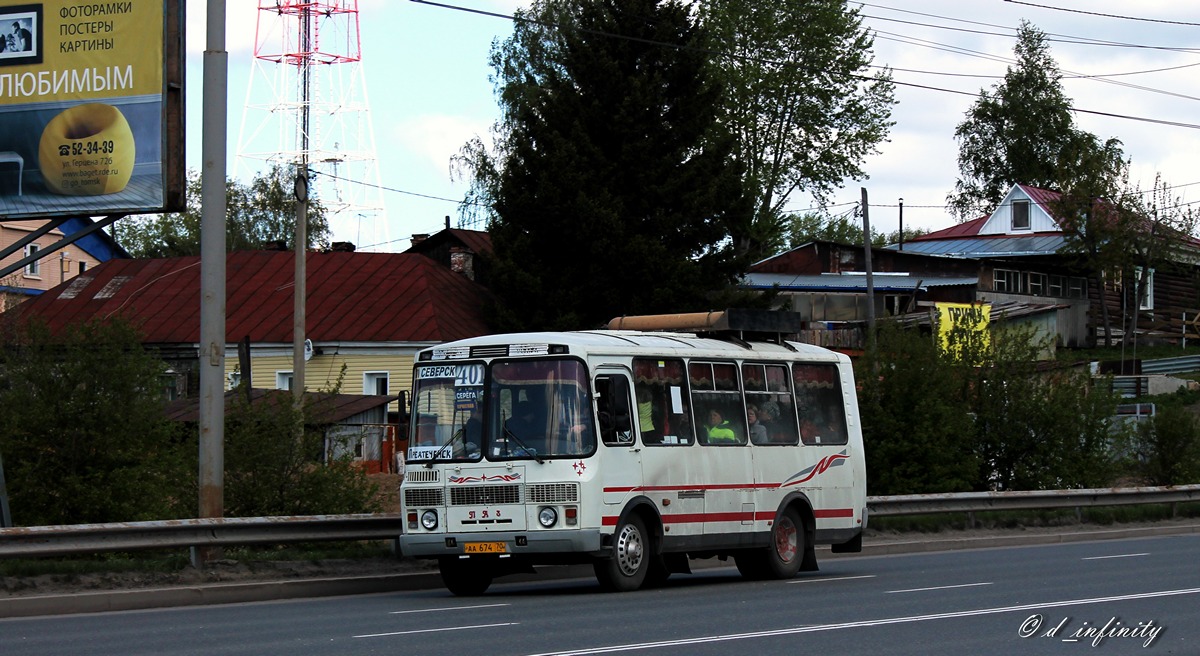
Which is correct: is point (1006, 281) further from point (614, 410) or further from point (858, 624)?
point (858, 624)

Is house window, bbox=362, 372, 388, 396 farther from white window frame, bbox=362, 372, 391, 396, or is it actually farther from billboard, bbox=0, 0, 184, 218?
billboard, bbox=0, 0, 184, 218

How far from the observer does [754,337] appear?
20312 mm

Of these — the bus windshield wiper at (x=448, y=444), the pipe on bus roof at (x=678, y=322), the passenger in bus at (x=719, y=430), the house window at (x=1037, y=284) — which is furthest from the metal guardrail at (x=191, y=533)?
the house window at (x=1037, y=284)

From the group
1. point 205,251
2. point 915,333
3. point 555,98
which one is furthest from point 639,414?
point 555,98

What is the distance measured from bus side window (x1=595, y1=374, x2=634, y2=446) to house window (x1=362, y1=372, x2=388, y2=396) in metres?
30.9

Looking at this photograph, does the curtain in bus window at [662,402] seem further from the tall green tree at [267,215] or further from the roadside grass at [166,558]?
the tall green tree at [267,215]

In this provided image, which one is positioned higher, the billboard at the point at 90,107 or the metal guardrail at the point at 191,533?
the billboard at the point at 90,107

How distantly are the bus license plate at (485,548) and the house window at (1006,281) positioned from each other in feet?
171

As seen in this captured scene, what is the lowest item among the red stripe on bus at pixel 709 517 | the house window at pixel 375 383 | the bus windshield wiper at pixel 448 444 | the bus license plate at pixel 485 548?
the bus license plate at pixel 485 548

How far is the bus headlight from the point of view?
17109 millimetres

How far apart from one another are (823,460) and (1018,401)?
12.4 metres

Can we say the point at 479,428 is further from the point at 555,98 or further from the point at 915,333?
the point at 555,98

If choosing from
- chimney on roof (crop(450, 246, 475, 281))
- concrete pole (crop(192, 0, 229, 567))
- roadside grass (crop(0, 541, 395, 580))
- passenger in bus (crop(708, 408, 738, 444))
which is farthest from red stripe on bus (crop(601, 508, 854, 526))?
chimney on roof (crop(450, 246, 475, 281))

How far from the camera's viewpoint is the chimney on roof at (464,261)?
52.8 m
